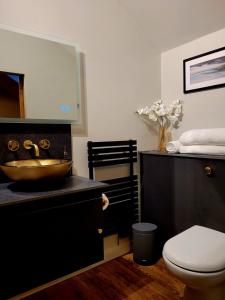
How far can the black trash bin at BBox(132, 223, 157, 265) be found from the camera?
6.15ft

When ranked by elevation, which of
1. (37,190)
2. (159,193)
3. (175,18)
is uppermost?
(175,18)

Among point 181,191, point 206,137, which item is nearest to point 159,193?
point 181,191

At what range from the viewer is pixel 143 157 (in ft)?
7.02

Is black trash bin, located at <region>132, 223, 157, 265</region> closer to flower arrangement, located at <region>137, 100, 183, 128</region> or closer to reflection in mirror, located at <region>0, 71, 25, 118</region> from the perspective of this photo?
flower arrangement, located at <region>137, 100, 183, 128</region>

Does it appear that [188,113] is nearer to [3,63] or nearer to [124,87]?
[124,87]

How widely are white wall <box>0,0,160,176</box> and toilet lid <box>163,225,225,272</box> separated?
875 mm

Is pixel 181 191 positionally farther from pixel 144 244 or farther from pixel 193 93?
pixel 193 93

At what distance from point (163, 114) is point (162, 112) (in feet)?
0.07

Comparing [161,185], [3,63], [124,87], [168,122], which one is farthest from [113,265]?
[3,63]

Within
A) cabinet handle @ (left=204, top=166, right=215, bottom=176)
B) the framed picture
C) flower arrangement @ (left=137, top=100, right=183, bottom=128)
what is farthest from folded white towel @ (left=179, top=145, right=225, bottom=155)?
the framed picture

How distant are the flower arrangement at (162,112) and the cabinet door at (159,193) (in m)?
0.39

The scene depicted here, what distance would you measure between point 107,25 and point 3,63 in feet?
3.03

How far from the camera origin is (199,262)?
1.19 meters

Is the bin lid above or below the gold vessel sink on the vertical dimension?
below
